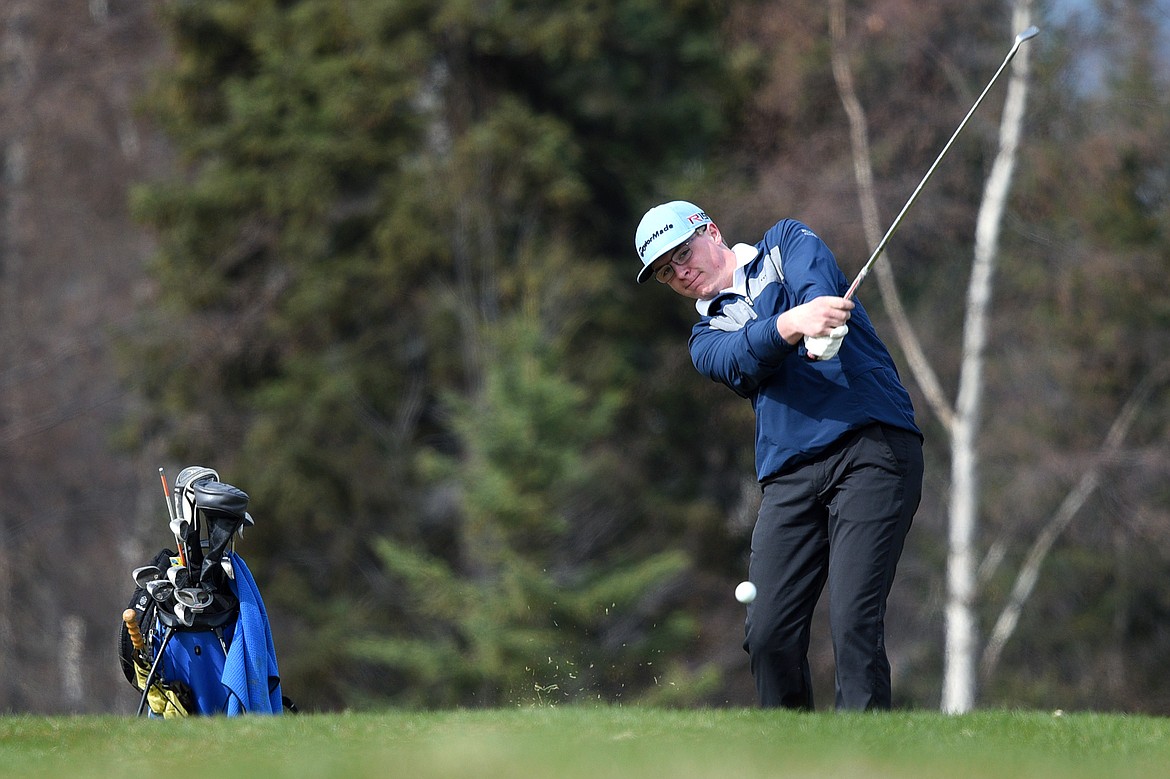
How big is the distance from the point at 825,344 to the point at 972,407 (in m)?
15.2

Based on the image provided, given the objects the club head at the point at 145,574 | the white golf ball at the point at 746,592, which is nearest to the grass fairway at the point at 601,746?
the white golf ball at the point at 746,592

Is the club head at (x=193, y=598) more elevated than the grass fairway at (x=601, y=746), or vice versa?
the club head at (x=193, y=598)

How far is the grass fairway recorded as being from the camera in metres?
5.46

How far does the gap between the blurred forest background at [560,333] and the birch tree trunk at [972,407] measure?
654 millimetres

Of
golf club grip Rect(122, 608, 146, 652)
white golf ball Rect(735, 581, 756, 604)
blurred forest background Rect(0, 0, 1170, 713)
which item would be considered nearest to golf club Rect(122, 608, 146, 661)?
golf club grip Rect(122, 608, 146, 652)

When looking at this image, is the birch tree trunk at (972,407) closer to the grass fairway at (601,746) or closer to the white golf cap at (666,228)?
the grass fairway at (601,746)

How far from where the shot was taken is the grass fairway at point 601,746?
5.46 metres

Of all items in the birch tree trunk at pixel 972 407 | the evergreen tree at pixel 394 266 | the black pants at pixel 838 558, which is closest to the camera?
the black pants at pixel 838 558

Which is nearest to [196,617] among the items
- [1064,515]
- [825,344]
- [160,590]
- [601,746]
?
[160,590]

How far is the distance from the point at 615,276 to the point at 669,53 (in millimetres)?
3858

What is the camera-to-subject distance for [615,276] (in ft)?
82.0

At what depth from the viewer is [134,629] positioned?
7.87 metres

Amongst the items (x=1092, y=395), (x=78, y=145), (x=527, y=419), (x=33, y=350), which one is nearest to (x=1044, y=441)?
(x=1092, y=395)

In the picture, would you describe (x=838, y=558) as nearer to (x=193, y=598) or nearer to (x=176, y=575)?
(x=193, y=598)
